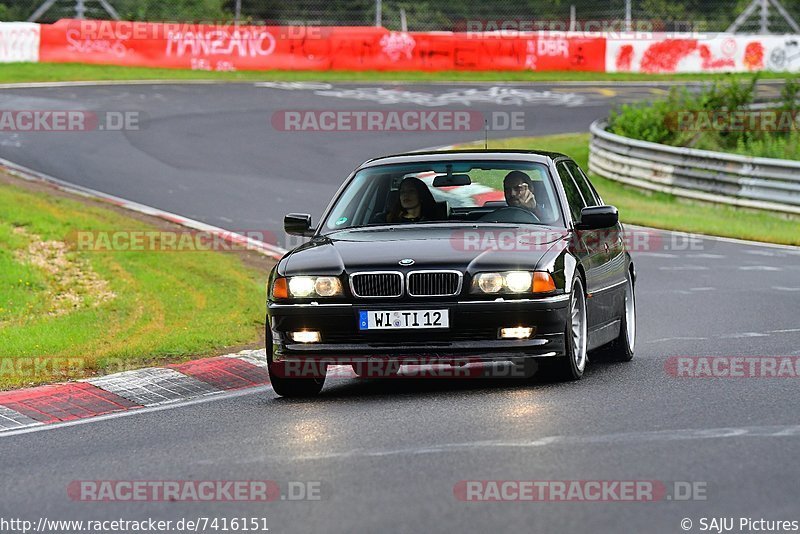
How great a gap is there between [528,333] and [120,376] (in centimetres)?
311

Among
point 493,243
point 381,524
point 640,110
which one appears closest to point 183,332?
point 493,243

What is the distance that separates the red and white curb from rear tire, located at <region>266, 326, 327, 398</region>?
26.6 inches

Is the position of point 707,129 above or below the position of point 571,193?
below

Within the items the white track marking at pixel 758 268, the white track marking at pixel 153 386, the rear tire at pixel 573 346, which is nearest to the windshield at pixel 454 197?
the rear tire at pixel 573 346

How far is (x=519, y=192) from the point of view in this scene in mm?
→ 10180

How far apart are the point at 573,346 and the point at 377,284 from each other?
4.22 feet

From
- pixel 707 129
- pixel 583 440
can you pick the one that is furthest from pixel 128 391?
pixel 707 129

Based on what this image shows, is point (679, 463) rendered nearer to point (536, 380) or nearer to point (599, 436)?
point (599, 436)

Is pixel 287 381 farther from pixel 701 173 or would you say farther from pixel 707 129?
pixel 707 129

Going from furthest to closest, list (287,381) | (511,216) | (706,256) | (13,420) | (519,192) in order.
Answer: (706,256), (519,192), (511,216), (287,381), (13,420)

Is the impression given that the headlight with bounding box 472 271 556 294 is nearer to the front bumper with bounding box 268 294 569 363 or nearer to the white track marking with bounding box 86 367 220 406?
the front bumper with bounding box 268 294 569 363

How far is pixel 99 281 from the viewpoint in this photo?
15.0 m

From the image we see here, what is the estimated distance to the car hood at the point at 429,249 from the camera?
29.3 feet

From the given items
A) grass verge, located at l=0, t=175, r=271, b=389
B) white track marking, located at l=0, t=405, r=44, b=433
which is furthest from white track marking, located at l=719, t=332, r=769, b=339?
white track marking, located at l=0, t=405, r=44, b=433
